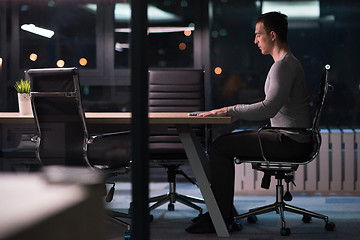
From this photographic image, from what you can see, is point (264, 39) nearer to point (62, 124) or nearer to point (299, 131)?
point (299, 131)

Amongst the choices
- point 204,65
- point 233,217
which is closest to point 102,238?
point 233,217

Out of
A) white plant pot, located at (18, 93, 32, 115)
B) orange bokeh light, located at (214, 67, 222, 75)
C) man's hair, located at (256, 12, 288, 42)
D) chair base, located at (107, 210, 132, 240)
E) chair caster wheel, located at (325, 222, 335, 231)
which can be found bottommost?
chair caster wheel, located at (325, 222, 335, 231)

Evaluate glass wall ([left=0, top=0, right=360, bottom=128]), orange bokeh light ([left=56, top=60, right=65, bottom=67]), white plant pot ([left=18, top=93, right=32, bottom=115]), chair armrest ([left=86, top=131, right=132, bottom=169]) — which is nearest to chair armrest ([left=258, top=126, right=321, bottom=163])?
chair armrest ([left=86, top=131, right=132, bottom=169])

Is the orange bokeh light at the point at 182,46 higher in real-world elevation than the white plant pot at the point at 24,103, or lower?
higher

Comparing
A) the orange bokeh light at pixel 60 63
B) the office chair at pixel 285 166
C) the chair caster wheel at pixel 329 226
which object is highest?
the orange bokeh light at pixel 60 63

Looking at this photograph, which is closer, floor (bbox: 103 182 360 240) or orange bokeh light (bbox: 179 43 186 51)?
floor (bbox: 103 182 360 240)

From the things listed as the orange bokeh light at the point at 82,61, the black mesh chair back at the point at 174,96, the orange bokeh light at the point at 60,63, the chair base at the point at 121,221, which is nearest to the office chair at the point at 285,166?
the chair base at the point at 121,221

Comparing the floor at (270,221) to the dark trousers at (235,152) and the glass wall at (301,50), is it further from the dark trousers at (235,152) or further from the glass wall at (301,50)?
the glass wall at (301,50)

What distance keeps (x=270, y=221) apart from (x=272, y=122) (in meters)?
0.77

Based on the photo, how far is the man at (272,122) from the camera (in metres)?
3.45

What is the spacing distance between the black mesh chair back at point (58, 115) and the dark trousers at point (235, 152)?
833 mm

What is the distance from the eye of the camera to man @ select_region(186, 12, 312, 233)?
11.3 feet

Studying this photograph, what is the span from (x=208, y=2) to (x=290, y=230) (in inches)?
123

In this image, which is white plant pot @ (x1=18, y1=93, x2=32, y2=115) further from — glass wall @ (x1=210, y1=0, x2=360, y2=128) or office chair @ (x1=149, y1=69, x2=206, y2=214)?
glass wall @ (x1=210, y1=0, x2=360, y2=128)
